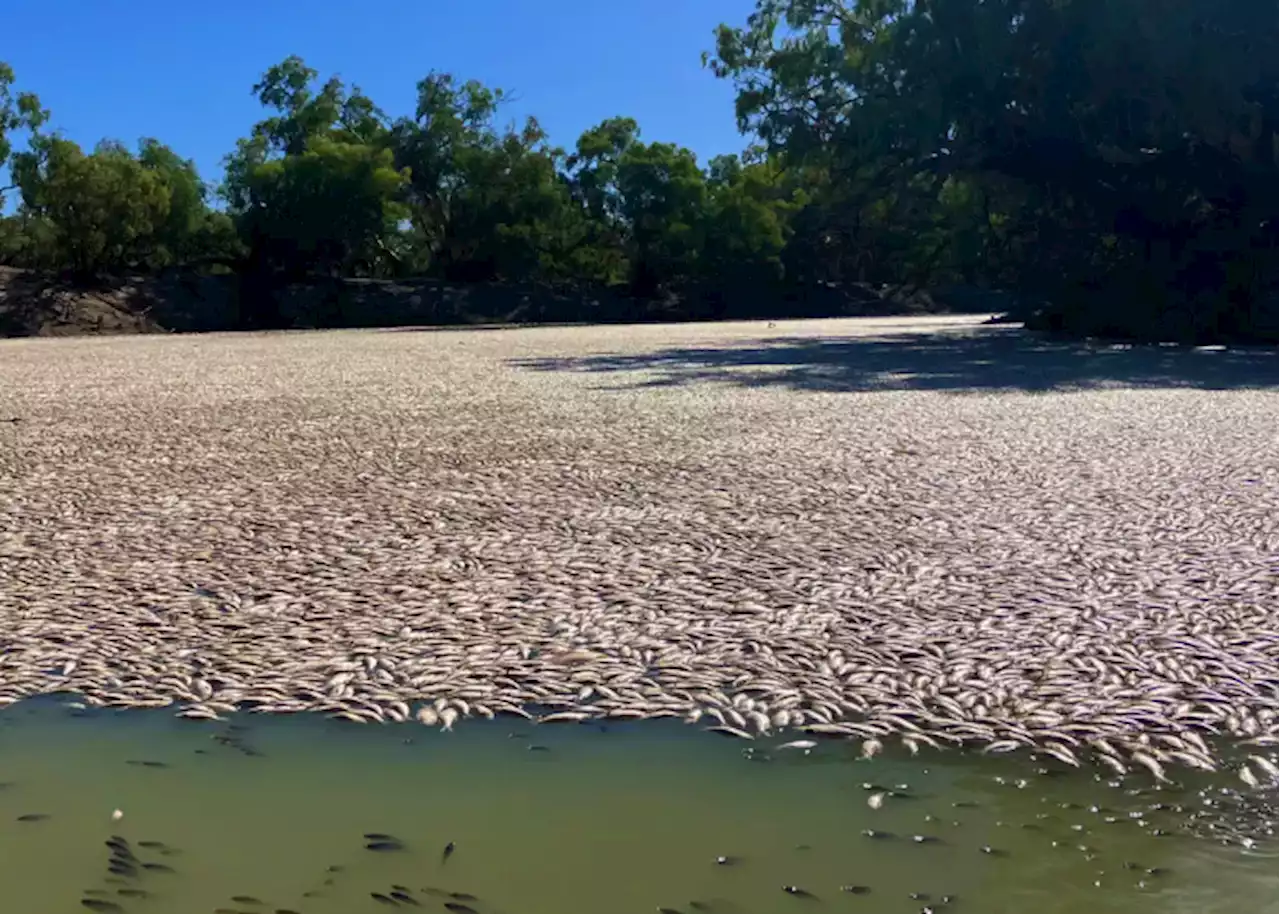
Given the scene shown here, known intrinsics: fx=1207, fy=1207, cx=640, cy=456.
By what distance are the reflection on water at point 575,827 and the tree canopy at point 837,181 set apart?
2075cm

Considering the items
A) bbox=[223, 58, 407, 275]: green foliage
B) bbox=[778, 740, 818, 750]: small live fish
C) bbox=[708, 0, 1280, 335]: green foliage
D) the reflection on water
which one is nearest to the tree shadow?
bbox=[708, 0, 1280, 335]: green foliage

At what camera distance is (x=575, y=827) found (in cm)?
278

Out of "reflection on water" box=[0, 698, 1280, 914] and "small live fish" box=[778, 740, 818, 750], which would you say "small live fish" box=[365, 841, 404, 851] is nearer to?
"reflection on water" box=[0, 698, 1280, 914]

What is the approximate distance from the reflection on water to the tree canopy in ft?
68.1

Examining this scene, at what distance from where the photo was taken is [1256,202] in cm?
2294

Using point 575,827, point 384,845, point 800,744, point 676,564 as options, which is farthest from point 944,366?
point 384,845

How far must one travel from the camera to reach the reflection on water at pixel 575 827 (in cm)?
245

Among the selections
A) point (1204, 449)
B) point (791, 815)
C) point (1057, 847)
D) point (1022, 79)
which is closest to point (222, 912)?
point (791, 815)

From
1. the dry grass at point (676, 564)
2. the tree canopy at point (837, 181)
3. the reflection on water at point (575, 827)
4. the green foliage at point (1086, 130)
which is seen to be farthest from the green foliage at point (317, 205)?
the reflection on water at point (575, 827)

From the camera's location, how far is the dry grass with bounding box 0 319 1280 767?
363 cm

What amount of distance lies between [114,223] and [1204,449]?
44522 millimetres

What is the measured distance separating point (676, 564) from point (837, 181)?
2530 centimetres

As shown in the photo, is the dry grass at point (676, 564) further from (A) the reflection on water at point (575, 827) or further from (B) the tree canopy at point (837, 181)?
(B) the tree canopy at point (837, 181)

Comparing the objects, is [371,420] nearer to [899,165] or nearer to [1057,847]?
[1057,847]
